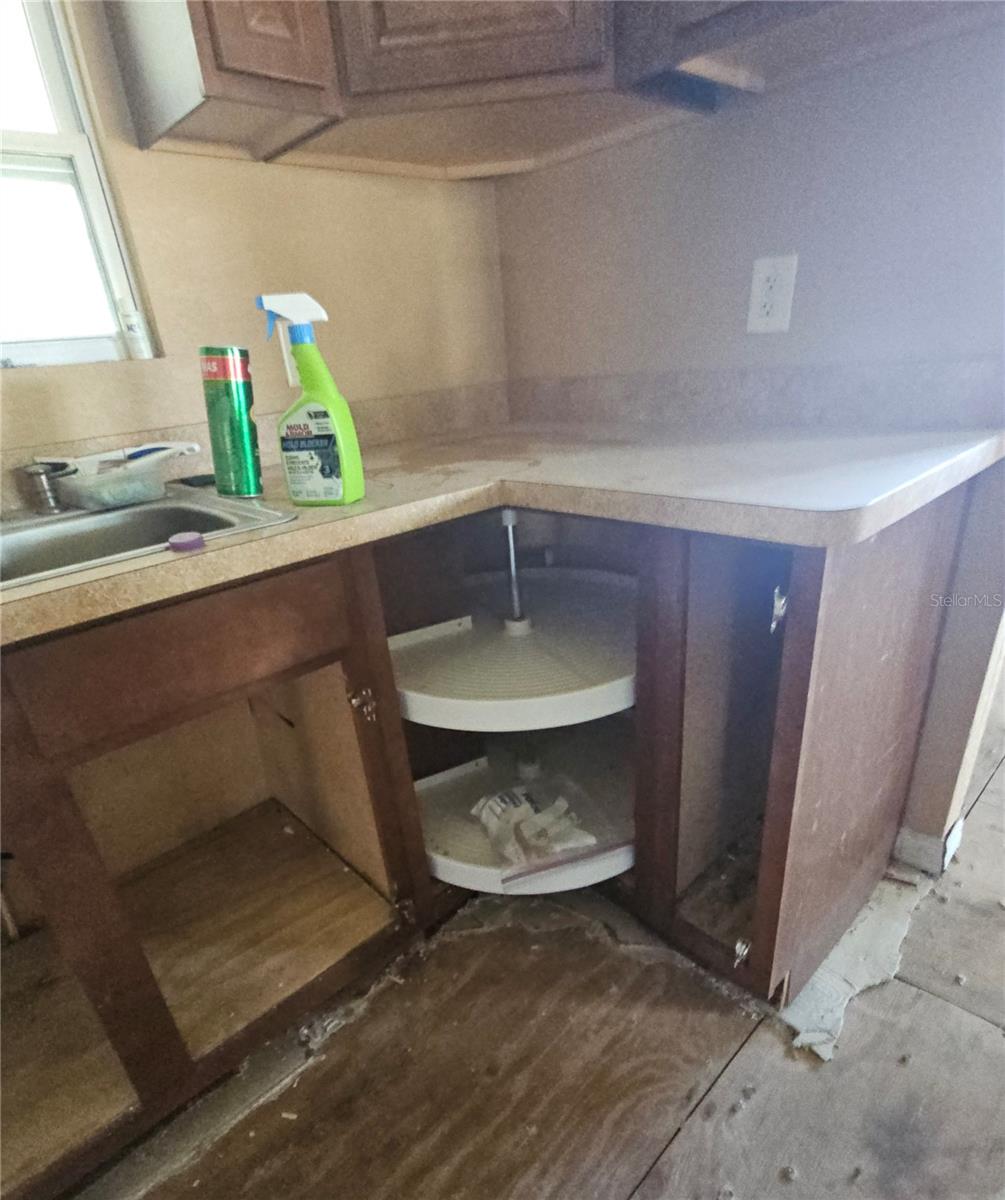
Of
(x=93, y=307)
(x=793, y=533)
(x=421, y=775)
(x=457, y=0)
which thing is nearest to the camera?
(x=793, y=533)

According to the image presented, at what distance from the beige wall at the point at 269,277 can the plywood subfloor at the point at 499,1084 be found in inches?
47.9

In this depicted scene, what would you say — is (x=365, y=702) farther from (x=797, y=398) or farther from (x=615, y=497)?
(x=797, y=398)

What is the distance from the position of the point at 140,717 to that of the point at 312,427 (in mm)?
457

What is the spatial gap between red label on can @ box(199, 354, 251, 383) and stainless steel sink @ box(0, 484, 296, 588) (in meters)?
0.20

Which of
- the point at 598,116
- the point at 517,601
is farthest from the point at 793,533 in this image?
the point at 598,116

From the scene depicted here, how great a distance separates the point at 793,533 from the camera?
721 mm

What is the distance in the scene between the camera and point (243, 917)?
1.32 m

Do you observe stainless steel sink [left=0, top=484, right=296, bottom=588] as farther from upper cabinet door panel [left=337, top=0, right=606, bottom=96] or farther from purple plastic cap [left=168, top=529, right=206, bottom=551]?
upper cabinet door panel [left=337, top=0, right=606, bottom=96]

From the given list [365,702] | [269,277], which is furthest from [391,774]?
[269,277]

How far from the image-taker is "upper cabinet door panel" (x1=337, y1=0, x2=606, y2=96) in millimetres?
966

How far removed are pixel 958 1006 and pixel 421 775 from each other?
1.04m

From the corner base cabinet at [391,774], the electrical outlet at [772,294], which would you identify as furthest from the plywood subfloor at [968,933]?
the electrical outlet at [772,294]

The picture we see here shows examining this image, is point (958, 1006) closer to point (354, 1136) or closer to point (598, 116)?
point (354, 1136)

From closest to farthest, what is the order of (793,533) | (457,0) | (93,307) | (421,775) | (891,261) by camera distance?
(793,533) < (457,0) < (891,261) < (93,307) < (421,775)
